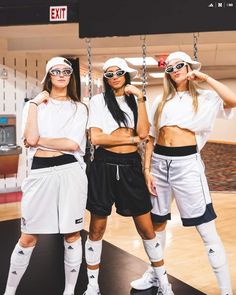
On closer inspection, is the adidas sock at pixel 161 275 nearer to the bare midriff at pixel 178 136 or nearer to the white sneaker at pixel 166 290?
the white sneaker at pixel 166 290

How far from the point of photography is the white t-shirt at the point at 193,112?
2.51m

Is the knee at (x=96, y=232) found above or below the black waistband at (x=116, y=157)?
below

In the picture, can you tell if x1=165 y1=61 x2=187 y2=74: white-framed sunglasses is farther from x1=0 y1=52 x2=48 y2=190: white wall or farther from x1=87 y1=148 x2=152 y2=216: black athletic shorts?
x1=0 y1=52 x2=48 y2=190: white wall

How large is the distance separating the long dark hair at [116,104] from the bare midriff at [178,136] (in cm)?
23

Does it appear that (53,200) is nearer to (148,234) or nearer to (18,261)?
(18,261)

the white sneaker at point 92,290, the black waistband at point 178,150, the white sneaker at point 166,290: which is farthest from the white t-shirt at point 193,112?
the white sneaker at point 92,290

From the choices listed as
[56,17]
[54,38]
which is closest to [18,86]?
[54,38]

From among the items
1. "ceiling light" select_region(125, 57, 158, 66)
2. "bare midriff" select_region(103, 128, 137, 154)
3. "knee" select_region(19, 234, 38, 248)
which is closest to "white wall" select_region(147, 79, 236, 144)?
"ceiling light" select_region(125, 57, 158, 66)

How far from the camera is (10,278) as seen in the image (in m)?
2.59

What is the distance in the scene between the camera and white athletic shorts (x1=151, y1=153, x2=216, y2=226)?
8.39 feet

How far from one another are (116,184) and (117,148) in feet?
0.75

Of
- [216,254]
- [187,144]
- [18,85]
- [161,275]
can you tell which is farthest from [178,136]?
[18,85]

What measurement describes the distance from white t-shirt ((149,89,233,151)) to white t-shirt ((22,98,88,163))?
54 cm

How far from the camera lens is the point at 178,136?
258 centimetres
